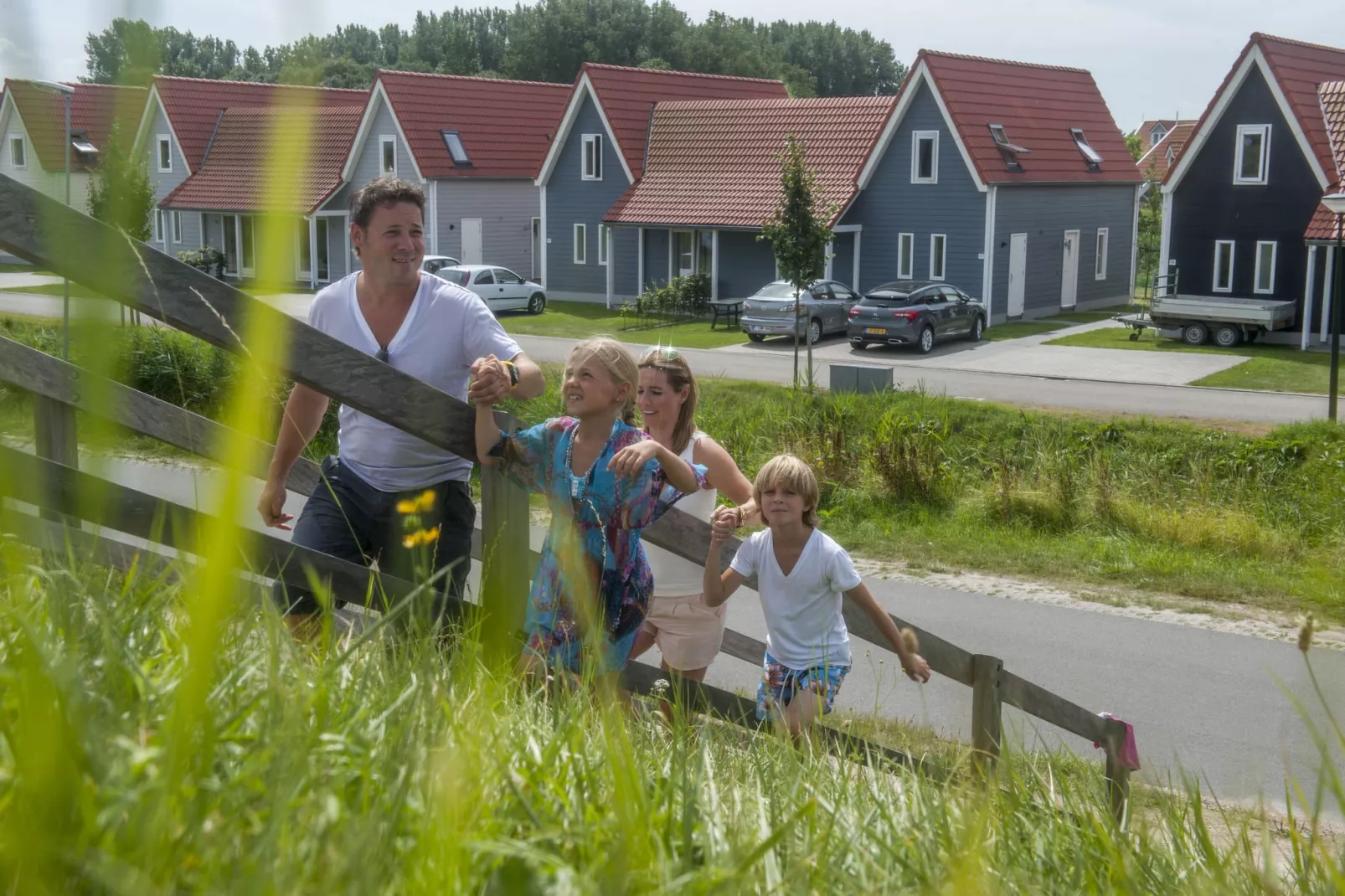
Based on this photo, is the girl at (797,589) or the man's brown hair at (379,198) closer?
the man's brown hair at (379,198)

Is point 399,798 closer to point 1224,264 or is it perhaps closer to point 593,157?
A: point 1224,264

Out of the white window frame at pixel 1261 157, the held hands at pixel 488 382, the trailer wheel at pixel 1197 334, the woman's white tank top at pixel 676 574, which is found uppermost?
the white window frame at pixel 1261 157

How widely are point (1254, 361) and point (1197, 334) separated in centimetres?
335

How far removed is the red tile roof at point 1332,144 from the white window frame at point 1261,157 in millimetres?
1327

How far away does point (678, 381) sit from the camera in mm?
4945

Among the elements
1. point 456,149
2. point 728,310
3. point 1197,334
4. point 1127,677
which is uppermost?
point 456,149

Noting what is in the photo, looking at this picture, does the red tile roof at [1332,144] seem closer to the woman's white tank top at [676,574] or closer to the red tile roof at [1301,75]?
the red tile roof at [1301,75]

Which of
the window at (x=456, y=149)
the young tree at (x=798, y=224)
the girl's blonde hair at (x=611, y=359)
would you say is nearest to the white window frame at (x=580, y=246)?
the window at (x=456, y=149)

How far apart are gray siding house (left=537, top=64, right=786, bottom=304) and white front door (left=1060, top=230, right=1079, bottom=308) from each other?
33.5 feet

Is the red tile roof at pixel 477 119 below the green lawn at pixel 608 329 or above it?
above

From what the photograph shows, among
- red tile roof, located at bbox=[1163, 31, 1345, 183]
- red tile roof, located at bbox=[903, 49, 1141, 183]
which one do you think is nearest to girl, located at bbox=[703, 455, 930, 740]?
red tile roof, located at bbox=[1163, 31, 1345, 183]

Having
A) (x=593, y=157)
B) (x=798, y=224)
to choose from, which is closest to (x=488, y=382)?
(x=798, y=224)

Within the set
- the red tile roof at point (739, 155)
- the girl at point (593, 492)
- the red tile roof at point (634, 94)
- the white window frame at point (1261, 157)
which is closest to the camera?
the girl at point (593, 492)

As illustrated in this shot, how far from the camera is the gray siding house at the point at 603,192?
4341 centimetres
